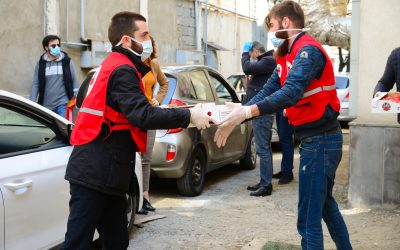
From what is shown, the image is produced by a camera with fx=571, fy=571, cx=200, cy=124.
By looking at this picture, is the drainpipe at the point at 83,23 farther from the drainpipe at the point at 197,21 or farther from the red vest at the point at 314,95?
the red vest at the point at 314,95

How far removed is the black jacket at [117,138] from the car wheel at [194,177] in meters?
3.72

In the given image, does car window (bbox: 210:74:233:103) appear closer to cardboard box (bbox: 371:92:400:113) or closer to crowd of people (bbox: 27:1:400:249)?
cardboard box (bbox: 371:92:400:113)

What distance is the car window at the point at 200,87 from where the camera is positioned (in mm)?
7325

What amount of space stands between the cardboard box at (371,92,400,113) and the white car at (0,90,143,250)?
235 centimetres

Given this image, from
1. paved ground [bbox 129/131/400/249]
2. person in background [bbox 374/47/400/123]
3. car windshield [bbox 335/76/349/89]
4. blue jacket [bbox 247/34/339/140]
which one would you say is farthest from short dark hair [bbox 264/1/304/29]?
car windshield [bbox 335/76/349/89]

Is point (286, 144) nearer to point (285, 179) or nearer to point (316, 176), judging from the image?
point (285, 179)

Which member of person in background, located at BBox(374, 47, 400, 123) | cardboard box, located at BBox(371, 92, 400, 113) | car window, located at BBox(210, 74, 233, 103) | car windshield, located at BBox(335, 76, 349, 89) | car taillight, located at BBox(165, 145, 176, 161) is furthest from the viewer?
car windshield, located at BBox(335, 76, 349, 89)

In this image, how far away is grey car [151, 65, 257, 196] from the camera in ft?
22.0

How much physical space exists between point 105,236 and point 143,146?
62 centimetres

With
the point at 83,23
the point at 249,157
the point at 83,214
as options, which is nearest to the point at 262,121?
the point at 249,157

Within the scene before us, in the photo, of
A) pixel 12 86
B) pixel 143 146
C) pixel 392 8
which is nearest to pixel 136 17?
pixel 143 146

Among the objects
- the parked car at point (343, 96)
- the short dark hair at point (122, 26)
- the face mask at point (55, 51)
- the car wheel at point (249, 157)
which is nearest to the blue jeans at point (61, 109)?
the face mask at point (55, 51)

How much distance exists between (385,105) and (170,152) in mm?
2944

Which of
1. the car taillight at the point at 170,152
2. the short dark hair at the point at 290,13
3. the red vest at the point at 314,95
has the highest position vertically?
the short dark hair at the point at 290,13
